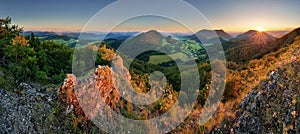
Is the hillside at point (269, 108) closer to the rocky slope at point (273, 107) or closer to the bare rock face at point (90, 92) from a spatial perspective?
the rocky slope at point (273, 107)

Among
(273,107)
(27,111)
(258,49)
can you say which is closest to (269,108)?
(273,107)

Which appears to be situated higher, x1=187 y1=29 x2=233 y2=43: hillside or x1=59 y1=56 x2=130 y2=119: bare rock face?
x1=187 y1=29 x2=233 y2=43: hillside

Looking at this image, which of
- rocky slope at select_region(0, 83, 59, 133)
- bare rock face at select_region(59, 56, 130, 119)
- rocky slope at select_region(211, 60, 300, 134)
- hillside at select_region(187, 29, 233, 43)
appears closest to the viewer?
rocky slope at select_region(211, 60, 300, 134)

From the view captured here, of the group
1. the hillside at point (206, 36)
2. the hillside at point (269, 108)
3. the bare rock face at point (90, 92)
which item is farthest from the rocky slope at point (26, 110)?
the hillside at point (206, 36)

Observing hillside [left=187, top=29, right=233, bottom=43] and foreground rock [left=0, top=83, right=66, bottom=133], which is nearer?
foreground rock [left=0, top=83, right=66, bottom=133]

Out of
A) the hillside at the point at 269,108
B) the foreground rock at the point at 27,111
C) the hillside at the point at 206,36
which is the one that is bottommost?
the foreground rock at the point at 27,111

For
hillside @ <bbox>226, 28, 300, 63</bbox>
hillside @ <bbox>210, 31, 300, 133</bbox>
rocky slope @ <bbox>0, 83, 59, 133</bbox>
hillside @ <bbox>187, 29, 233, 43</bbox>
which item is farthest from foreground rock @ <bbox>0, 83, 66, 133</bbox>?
hillside @ <bbox>226, 28, 300, 63</bbox>

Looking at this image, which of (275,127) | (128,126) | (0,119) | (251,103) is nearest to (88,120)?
(128,126)

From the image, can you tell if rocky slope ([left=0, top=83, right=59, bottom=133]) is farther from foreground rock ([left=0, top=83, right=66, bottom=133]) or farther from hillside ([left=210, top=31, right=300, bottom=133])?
hillside ([left=210, top=31, right=300, bottom=133])

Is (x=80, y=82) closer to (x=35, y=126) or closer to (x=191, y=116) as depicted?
(x=35, y=126)

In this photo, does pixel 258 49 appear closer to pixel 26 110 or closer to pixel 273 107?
pixel 273 107

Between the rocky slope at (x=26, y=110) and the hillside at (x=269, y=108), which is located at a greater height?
the hillside at (x=269, y=108)
